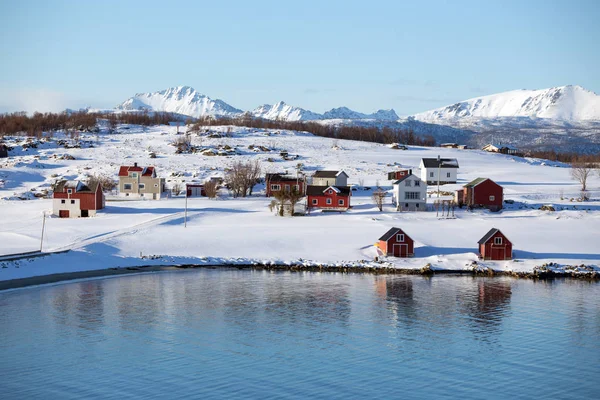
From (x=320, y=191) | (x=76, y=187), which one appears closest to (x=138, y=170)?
(x=76, y=187)

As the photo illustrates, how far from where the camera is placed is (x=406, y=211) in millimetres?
62188

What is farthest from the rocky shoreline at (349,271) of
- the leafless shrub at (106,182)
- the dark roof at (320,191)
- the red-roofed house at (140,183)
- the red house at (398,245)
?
the leafless shrub at (106,182)

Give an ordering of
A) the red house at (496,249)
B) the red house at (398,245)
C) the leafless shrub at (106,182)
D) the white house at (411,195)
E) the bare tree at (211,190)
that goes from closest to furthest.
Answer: the red house at (496,249) < the red house at (398,245) < the white house at (411,195) < the bare tree at (211,190) < the leafless shrub at (106,182)

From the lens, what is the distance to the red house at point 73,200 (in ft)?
197

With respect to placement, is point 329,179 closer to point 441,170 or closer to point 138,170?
point 441,170

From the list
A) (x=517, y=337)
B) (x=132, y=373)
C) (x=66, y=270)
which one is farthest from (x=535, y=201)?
(x=132, y=373)

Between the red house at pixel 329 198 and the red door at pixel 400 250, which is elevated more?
the red house at pixel 329 198

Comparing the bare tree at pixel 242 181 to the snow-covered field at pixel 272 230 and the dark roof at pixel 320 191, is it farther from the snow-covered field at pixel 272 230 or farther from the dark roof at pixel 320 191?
the dark roof at pixel 320 191

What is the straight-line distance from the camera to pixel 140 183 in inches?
2911

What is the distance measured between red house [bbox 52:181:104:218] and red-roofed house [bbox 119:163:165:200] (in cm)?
1325

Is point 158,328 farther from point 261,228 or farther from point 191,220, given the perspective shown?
point 191,220

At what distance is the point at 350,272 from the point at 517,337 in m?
16.0

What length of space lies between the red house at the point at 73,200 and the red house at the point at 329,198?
1988 cm

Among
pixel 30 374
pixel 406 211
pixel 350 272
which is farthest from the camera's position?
pixel 406 211
